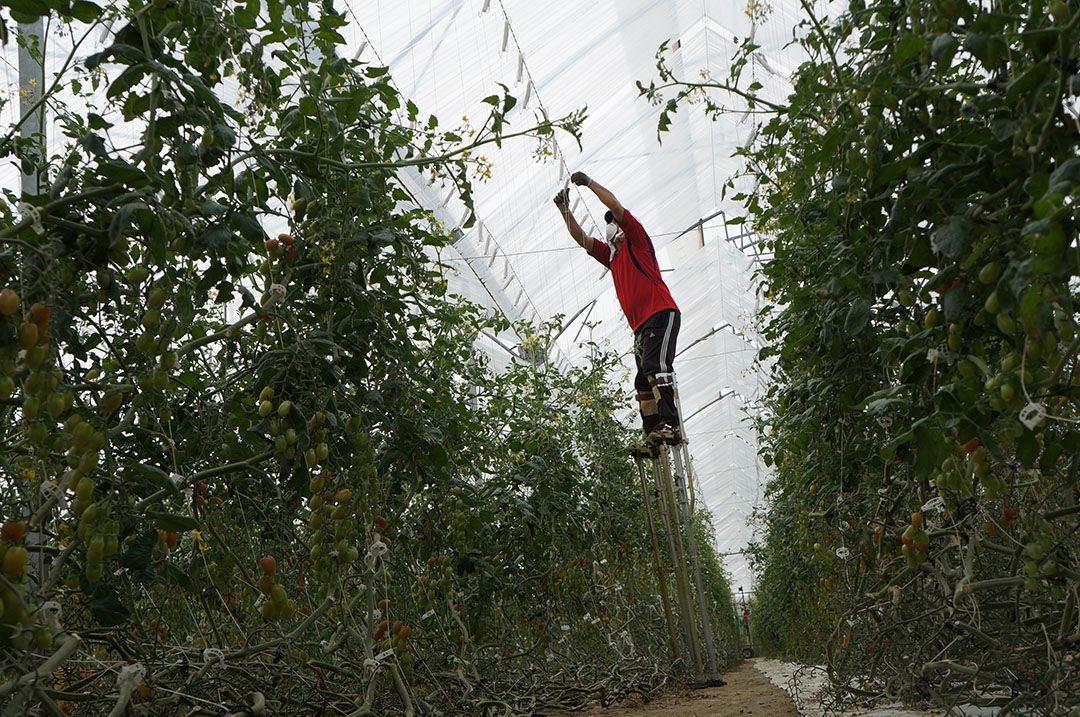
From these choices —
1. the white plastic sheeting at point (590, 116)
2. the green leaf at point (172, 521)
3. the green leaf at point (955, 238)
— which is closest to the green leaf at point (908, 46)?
the green leaf at point (955, 238)

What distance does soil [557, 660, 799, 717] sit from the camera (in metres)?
2.67

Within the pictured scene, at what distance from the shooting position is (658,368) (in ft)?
11.9

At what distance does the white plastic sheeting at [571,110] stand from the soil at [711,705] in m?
1.45

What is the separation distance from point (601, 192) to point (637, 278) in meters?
0.54

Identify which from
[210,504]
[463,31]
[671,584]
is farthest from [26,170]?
[671,584]

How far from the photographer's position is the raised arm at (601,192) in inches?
117

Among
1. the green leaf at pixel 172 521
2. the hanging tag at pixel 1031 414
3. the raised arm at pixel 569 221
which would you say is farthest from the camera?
the raised arm at pixel 569 221

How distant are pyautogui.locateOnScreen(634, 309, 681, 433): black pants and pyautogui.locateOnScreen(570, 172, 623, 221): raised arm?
1.47ft

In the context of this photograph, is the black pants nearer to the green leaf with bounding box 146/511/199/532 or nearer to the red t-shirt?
the red t-shirt

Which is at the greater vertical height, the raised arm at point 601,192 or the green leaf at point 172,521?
the raised arm at point 601,192

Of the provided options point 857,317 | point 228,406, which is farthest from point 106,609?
point 857,317

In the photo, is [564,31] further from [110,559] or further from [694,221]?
[110,559]

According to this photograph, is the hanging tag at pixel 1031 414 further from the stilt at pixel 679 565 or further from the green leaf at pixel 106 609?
the stilt at pixel 679 565

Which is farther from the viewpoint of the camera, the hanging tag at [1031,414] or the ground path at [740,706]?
the ground path at [740,706]
